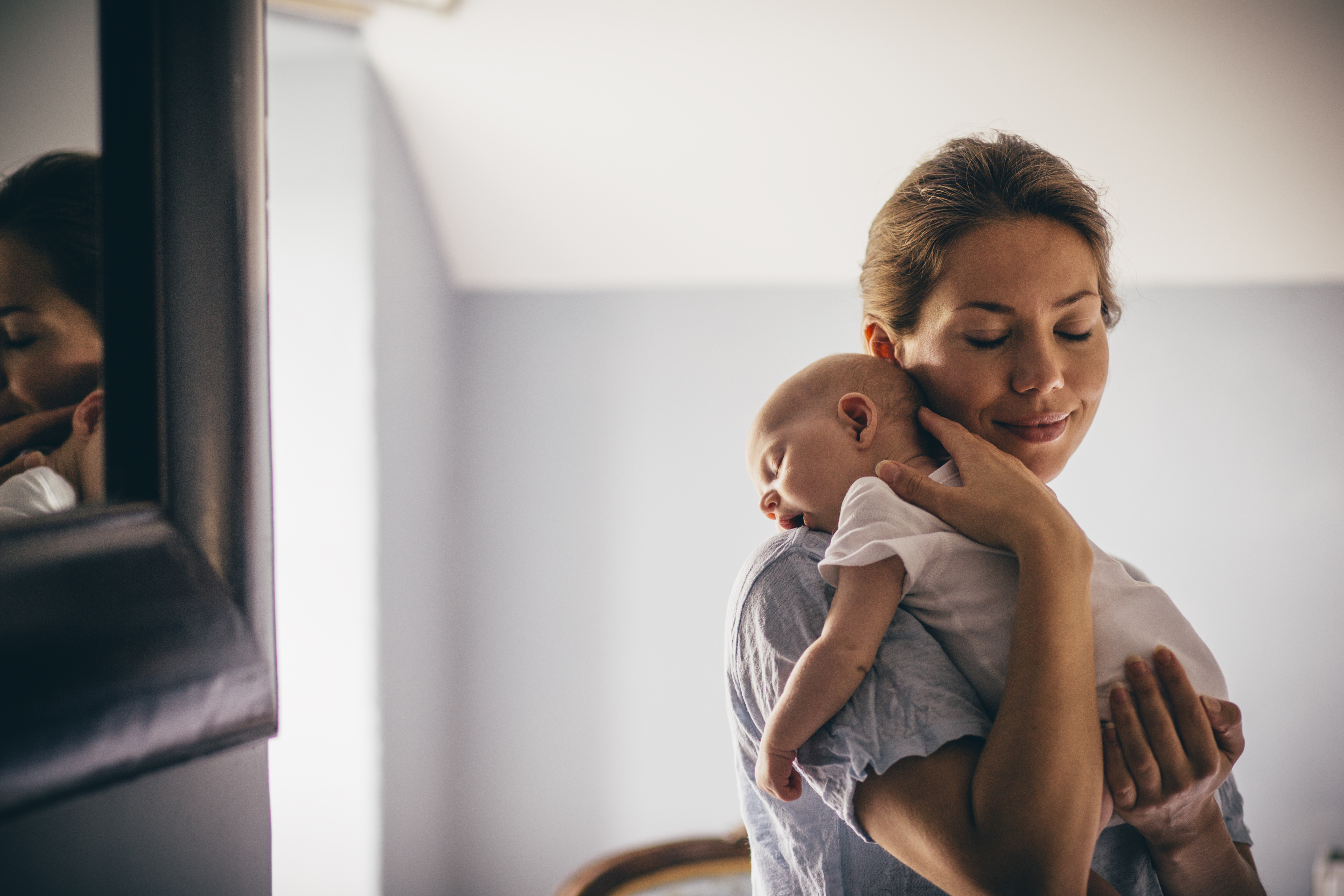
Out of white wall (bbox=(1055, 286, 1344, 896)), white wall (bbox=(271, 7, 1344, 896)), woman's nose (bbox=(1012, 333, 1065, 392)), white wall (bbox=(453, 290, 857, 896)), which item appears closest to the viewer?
woman's nose (bbox=(1012, 333, 1065, 392))

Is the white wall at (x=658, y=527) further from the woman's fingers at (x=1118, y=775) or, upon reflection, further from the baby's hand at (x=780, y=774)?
the baby's hand at (x=780, y=774)

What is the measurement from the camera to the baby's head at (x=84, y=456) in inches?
19.1

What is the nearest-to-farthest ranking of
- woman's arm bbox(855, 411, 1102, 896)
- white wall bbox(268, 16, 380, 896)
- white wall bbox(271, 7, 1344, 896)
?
woman's arm bbox(855, 411, 1102, 896)
white wall bbox(271, 7, 1344, 896)
white wall bbox(268, 16, 380, 896)

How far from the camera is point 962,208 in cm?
87

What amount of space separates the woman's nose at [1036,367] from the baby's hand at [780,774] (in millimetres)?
447

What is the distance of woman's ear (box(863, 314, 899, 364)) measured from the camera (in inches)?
39.5

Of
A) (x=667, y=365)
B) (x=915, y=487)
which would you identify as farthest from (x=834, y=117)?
(x=915, y=487)

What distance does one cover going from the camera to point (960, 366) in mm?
876

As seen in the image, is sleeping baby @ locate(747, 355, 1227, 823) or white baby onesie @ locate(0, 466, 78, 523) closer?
white baby onesie @ locate(0, 466, 78, 523)

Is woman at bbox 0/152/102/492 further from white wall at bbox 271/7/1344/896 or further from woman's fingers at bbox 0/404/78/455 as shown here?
white wall at bbox 271/7/1344/896

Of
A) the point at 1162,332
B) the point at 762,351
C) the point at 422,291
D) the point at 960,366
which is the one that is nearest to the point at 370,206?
the point at 422,291

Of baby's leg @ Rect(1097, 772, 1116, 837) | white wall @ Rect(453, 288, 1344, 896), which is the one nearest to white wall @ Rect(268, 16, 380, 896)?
white wall @ Rect(453, 288, 1344, 896)

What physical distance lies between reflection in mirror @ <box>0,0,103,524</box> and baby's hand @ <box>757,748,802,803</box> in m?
0.54

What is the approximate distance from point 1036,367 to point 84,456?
2.68 feet
